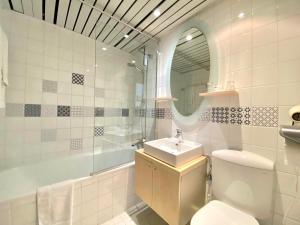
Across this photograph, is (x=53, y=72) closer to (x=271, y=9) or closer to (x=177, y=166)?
(x=177, y=166)

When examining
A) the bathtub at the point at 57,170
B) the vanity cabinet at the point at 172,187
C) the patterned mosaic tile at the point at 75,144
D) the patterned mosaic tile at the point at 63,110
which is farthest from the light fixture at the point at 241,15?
the patterned mosaic tile at the point at 75,144

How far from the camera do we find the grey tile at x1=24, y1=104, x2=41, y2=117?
1846 mm

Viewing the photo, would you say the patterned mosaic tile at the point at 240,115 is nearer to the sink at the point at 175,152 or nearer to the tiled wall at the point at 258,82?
the tiled wall at the point at 258,82

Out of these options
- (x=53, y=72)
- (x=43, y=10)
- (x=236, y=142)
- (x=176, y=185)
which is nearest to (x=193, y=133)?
(x=236, y=142)

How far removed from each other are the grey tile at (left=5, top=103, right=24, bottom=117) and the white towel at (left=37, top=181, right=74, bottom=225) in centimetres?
106

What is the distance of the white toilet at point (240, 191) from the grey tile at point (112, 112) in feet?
5.56

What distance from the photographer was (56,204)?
4.35 ft

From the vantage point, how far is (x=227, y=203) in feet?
Answer: 4.05

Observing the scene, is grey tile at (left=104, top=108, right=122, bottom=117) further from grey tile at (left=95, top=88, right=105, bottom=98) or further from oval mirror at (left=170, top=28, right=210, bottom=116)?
oval mirror at (left=170, top=28, right=210, bottom=116)

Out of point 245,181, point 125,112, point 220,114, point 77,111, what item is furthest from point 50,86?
point 245,181

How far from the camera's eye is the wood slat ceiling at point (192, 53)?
1.62 m

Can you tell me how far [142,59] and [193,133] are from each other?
144cm

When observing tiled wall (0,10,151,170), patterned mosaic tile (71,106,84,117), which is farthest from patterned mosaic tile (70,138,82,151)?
patterned mosaic tile (71,106,84,117)

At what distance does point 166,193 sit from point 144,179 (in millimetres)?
320
